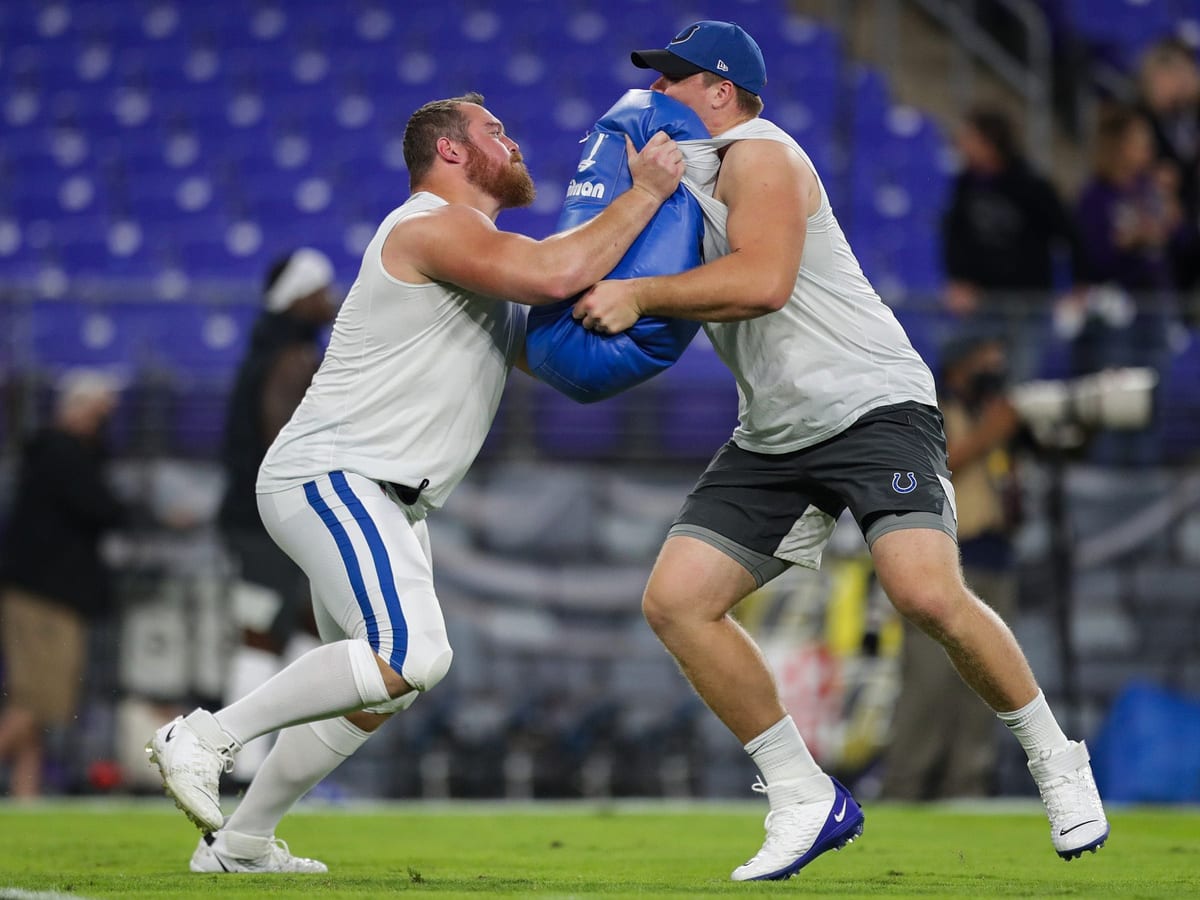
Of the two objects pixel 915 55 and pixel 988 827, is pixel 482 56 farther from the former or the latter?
pixel 988 827

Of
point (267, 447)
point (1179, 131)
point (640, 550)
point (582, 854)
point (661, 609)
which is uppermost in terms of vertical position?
point (661, 609)

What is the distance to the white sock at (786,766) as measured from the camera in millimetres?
4551

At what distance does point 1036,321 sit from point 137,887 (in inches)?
227

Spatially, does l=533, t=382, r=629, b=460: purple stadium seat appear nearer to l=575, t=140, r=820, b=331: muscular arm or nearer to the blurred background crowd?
the blurred background crowd

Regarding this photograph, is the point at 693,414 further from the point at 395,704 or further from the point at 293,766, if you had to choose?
the point at 395,704

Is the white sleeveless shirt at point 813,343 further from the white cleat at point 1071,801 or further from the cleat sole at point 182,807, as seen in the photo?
the cleat sole at point 182,807

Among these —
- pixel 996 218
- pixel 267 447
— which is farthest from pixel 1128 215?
pixel 267 447

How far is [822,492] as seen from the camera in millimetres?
4699

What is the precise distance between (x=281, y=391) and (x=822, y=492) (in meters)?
3.73

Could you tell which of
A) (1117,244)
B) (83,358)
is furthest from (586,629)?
(1117,244)

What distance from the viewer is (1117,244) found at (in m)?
9.71

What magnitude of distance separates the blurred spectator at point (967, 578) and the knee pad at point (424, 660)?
4.01m

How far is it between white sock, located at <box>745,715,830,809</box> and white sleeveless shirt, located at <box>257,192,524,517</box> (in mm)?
1045

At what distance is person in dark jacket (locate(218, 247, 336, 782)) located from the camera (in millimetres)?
7844
